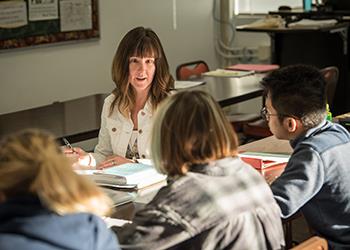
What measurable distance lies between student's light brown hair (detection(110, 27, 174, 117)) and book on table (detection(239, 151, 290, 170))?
499mm

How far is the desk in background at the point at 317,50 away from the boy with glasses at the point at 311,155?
3.72 m

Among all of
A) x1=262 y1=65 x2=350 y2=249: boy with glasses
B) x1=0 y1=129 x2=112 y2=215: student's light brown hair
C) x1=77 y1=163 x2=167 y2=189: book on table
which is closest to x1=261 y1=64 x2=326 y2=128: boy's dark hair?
x1=262 y1=65 x2=350 y2=249: boy with glasses

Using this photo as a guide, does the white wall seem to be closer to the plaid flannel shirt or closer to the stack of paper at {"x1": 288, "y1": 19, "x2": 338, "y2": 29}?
the stack of paper at {"x1": 288, "y1": 19, "x2": 338, "y2": 29}

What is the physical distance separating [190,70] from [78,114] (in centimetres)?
168

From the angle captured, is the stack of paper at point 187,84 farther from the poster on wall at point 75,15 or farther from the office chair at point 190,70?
the poster on wall at point 75,15

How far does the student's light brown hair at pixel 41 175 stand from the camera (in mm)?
1626

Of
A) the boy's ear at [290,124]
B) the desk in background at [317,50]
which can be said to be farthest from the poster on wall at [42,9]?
the boy's ear at [290,124]

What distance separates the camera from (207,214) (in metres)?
1.94

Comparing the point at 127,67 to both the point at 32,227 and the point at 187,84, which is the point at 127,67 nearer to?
the point at 187,84

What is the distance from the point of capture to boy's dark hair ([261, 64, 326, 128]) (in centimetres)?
267

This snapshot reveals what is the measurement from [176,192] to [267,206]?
279 millimetres

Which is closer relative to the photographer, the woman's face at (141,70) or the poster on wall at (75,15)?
the woman's face at (141,70)

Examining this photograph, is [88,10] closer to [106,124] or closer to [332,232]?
[106,124]

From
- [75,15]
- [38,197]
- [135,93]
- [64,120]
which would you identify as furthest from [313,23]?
Result: [38,197]
